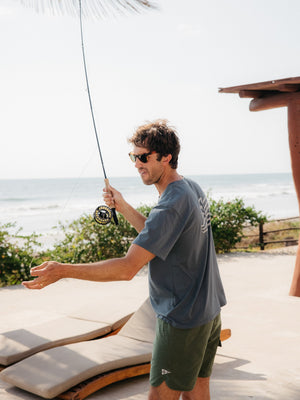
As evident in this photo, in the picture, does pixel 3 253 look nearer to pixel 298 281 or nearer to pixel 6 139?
pixel 298 281

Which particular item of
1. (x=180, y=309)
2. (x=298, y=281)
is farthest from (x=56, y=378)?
(x=298, y=281)

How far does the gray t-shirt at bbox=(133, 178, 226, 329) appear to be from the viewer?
2.31m

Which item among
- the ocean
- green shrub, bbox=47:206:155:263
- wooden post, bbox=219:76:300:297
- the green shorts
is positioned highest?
wooden post, bbox=219:76:300:297

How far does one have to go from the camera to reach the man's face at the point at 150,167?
96.0 inches

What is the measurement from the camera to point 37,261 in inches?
356

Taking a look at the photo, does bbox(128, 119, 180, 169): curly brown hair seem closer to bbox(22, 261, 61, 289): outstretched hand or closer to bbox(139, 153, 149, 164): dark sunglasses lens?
bbox(139, 153, 149, 164): dark sunglasses lens

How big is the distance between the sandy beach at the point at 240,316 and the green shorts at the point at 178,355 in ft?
5.06

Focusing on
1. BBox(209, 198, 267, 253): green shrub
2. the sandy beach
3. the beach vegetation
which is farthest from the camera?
BBox(209, 198, 267, 253): green shrub

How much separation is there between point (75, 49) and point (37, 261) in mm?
5972

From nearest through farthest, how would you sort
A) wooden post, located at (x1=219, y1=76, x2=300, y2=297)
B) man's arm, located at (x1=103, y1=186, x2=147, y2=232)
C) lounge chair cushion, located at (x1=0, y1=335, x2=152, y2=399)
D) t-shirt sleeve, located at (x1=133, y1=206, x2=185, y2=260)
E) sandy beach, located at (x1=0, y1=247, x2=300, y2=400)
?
t-shirt sleeve, located at (x1=133, y1=206, x2=185, y2=260) → man's arm, located at (x1=103, y1=186, x2=147, y2=232) → lounge chair cushion, located at (x1=0, y1=335, x2=152, y2=399) → sandy beach, located at (x1=0, y1=247, x2=300, y2=400) → wooden post, located at (x1=219, y1=76, x2=300, y2=297)

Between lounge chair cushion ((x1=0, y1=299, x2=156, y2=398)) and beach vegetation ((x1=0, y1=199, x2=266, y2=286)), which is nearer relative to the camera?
lounge chair cushion ((x1=0, y1=299, x2=156, y2=398))

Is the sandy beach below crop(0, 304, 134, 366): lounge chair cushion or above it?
below

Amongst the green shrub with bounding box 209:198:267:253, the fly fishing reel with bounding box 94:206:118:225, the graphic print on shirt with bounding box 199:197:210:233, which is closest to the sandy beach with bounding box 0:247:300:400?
the green shrub with bounding box 209:198:267:253

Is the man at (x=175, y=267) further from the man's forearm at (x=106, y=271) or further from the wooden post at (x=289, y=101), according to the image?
the wooden post at (x=289, y=101)
